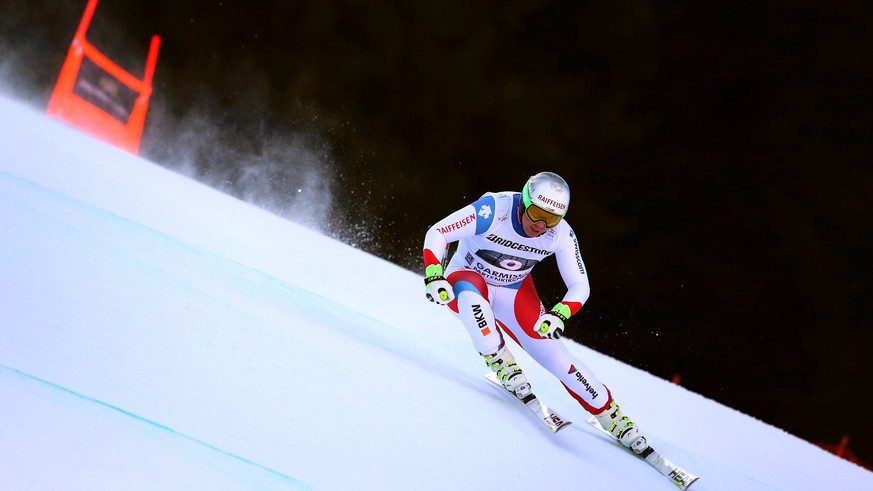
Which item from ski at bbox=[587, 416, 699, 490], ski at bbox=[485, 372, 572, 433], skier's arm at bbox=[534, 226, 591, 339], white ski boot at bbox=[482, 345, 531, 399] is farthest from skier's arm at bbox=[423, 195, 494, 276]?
ski at bbox=[587, 416, 699, 490]

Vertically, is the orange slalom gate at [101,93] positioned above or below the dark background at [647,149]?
above

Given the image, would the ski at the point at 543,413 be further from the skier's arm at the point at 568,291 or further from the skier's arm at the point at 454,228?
the skier's arm at the point at 454,228

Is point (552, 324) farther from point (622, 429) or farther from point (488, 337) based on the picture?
point (622, 429)

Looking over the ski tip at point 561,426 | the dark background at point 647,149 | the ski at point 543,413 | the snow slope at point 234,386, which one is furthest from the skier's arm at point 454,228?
the dark background at point 647,149

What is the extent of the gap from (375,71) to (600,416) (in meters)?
6.00

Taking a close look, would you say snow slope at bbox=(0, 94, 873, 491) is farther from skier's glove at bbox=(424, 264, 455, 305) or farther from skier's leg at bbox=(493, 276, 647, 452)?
skier's glove at bbox=(424, 264, 455, 305)

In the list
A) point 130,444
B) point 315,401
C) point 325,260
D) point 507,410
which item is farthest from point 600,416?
point 325,260

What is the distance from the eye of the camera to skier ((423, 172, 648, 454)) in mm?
3797

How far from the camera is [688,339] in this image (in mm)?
8086

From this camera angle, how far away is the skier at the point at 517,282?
3797 mm

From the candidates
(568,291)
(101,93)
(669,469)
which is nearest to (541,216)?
(568,291)

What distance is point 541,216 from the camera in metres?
3.83

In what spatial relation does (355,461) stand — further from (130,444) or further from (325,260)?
(325,260)

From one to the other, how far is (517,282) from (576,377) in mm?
643
